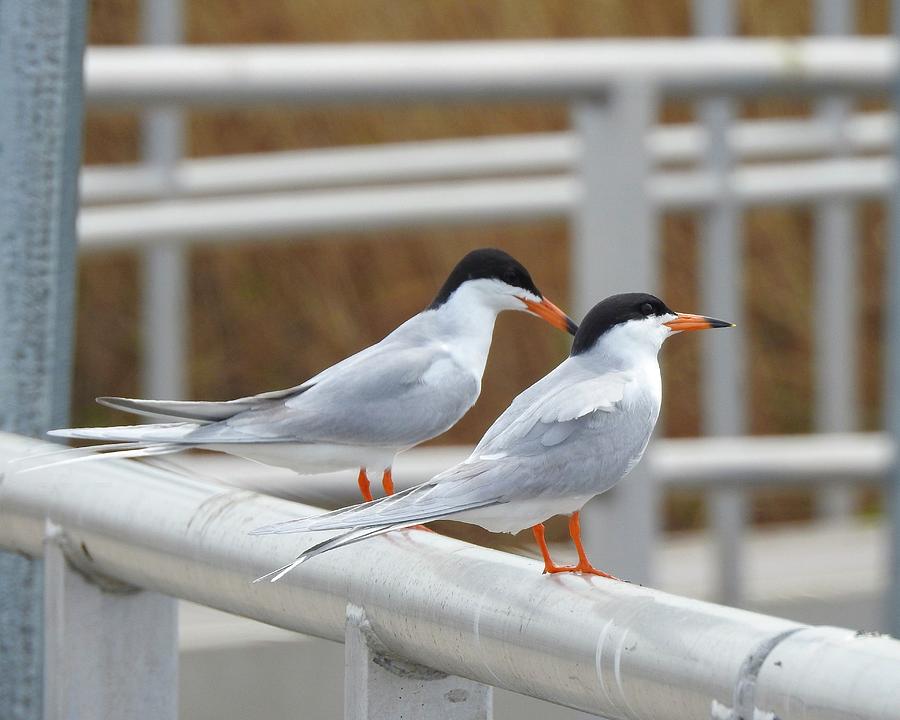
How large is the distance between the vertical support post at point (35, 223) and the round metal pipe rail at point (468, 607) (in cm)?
5

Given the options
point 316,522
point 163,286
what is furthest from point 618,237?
point 316,522

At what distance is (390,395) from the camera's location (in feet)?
3.24

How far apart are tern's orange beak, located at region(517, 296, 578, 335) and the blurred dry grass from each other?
4375mm

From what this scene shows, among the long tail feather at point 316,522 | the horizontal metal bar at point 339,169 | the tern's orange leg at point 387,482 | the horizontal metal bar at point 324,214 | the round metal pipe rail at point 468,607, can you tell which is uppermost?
the horizontal metal bar at point 339,169

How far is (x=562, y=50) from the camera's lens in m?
2.44

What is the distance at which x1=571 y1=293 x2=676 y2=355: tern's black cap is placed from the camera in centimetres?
92

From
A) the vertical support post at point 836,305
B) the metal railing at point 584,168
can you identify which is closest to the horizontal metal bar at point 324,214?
the metal railing at point 584,168

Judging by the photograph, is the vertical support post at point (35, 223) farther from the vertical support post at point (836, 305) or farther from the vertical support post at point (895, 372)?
the vertical support post at point (836, 305)

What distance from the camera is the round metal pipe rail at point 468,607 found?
0.71 meters

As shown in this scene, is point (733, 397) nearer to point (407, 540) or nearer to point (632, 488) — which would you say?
point (632, 488)

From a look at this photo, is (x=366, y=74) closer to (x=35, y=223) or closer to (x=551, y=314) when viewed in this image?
(x=35, y=223)

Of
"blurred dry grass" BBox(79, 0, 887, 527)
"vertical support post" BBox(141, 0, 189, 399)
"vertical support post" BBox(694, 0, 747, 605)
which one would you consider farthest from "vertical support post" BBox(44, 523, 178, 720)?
"blurred dry grass" BBox(79, 0, 887, 527)

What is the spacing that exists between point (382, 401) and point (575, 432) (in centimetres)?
11

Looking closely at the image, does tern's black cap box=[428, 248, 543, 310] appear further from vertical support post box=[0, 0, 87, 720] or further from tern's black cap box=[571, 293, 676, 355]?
vertical support post box=[0, 0, 87, 720]
